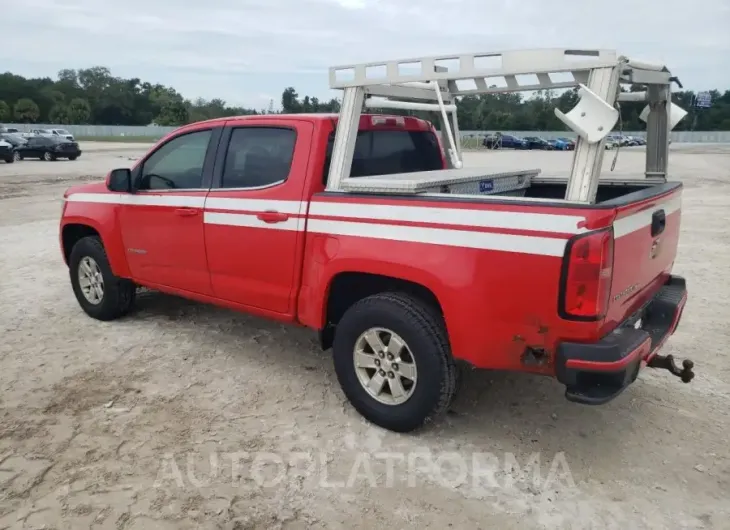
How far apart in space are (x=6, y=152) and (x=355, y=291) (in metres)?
27.8

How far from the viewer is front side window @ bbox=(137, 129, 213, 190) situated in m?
4.62

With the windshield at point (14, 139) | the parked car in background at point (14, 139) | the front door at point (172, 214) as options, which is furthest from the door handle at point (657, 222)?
the windshield at point (14, 139)

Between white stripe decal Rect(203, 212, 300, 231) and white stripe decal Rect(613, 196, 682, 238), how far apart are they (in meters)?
1.86

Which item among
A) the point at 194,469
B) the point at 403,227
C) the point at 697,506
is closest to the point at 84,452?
the point at 194,469

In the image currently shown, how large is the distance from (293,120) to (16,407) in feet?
8.37

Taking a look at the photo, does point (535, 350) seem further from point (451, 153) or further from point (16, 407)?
point (16, 407)

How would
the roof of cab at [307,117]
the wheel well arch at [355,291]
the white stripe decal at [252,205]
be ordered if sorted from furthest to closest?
1. the roof of cab at [307,117]
2. the white stripe decal at [252,205]
3. the wheel well arch at [355,291]

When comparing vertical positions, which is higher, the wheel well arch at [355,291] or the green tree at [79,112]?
the green tree at [79,112]

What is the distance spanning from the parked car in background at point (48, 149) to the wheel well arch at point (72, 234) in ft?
87.6

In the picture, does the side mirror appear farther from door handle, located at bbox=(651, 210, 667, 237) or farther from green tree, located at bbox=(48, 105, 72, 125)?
green tree, located at bbox=(48, 105, 72, 125)

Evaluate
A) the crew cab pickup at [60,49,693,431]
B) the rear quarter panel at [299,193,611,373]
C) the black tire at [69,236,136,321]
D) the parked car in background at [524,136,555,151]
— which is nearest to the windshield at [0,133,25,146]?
the black tire at [69,236,136,321]

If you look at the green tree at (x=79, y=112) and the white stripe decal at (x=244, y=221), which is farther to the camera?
the green tree at (x=79, y=112)

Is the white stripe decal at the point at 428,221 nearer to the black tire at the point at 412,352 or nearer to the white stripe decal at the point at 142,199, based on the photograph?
the white stripe decal at the point at 142,199
